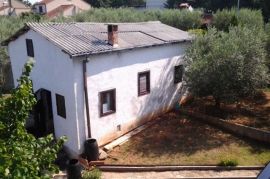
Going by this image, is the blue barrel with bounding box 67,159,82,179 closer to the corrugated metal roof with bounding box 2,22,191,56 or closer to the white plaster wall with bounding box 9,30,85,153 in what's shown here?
the white plaster wall with bounding box 9,30,85,153

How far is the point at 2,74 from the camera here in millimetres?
26359

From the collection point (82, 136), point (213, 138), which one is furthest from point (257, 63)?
point (82, 136)

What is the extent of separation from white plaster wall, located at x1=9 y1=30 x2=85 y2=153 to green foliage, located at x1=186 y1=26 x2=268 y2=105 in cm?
660

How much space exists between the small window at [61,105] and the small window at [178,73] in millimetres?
7481

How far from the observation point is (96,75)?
14.2 m

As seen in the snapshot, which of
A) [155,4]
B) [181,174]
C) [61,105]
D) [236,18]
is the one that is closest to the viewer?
[181,174]

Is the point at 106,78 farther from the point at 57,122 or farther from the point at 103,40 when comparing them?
the point at 57,122


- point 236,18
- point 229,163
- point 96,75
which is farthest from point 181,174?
point 236,18

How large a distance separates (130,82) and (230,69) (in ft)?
16.8

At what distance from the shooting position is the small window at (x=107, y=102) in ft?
48.6

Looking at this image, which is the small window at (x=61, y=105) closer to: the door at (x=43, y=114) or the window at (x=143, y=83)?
the door at (x=43, y=114)

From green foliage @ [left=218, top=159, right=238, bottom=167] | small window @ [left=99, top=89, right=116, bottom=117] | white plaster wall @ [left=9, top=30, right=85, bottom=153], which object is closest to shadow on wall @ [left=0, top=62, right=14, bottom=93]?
white plaster wall @ [left=9, top=30, right=85, bottom=153]

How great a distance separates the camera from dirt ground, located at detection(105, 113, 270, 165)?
1382cm

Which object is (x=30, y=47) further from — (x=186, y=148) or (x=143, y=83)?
(x=186, y=148)
